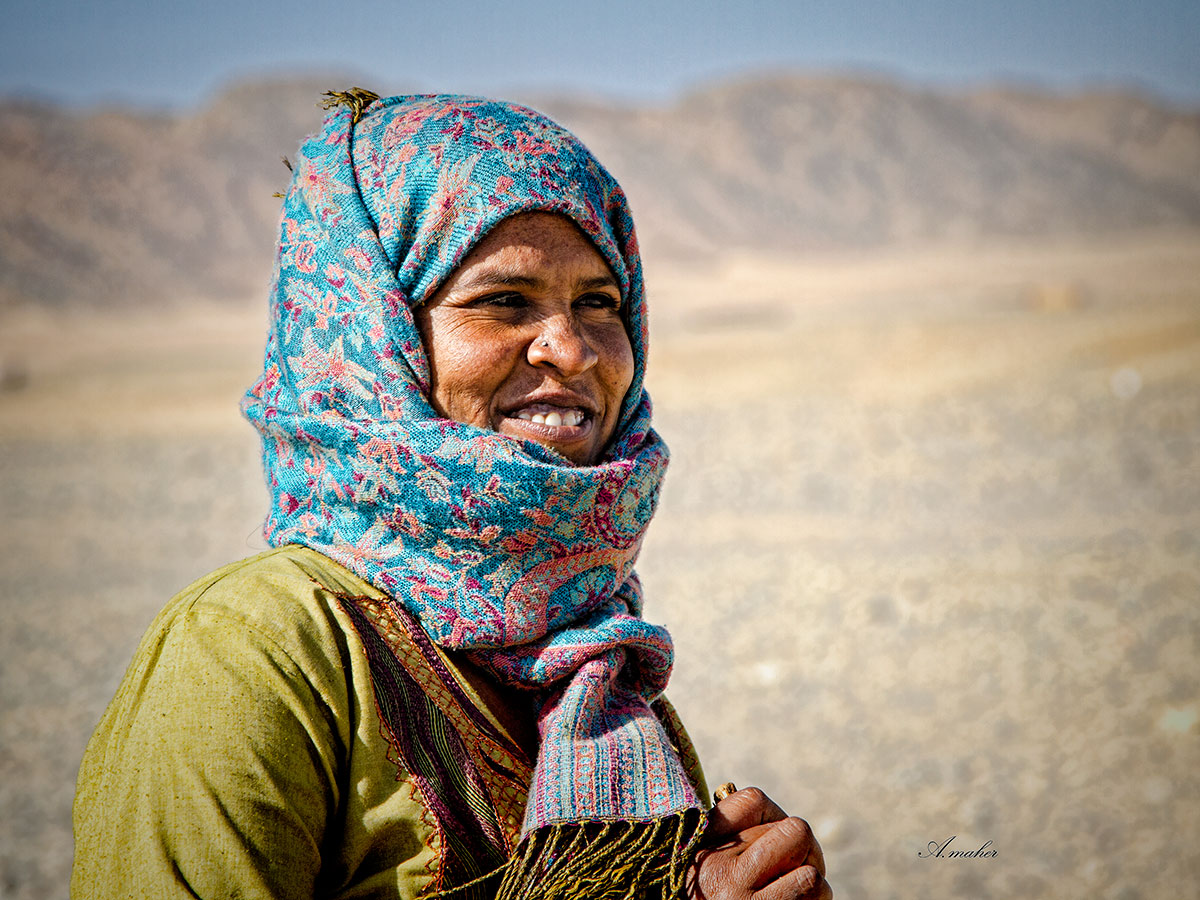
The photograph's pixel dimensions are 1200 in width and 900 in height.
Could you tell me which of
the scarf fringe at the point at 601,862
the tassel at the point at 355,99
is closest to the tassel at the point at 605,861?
the scarf fringe at the point at 601,862

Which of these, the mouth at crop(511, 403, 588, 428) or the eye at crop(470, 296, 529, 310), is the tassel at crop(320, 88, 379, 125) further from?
the mouth at crop(511, 403, 588, 428)

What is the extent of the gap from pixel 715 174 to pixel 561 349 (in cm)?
9524

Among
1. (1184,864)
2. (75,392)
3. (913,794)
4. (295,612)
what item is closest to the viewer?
(295,612)

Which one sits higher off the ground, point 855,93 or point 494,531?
point 855,93

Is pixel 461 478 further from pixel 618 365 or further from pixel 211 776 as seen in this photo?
pixel 211 776

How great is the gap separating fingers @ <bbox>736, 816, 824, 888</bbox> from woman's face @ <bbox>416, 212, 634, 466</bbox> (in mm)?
688

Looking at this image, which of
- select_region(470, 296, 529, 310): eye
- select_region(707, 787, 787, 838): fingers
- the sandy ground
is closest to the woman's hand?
select_region(707, 787, 787, 838): fingers

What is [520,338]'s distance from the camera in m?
1.87

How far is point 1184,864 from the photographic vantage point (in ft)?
17.0

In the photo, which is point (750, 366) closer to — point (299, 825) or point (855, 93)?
point (299, 825)

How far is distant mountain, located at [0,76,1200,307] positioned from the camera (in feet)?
214

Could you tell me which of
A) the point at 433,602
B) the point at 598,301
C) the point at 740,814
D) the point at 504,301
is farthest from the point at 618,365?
the point at 740,814

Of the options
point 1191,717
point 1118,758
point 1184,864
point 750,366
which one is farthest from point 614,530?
point 750,366

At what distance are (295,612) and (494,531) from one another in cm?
35
